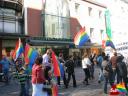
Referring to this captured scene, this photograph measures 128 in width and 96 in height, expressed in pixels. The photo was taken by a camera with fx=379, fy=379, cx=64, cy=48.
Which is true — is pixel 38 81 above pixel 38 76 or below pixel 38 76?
below

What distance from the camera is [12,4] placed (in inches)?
1321

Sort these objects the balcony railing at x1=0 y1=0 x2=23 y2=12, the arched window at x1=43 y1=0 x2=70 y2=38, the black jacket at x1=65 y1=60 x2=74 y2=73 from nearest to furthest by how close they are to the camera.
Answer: the black jacket at x1=65 y1=60 x2=74 y2=73
the balcony railing at x1=0 y1=0 x2=23 y2=12
the arched window at x1=43 y1=0 x2=70 y2=38

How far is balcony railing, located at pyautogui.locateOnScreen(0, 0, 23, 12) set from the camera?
106 ft

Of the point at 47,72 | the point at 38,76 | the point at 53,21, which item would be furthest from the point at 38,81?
the point at 53,21

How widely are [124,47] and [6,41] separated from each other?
17120 mm

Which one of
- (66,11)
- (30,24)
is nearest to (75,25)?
(66,11)

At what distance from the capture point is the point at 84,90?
17.3 metres

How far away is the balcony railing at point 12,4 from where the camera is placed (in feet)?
106

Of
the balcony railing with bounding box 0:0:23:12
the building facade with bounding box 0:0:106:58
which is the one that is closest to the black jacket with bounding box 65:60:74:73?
the building facade with bounding box 0:0:106:58

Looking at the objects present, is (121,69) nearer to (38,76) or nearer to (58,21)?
(38,76)

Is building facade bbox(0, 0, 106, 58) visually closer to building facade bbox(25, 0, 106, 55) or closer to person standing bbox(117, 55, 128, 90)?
building facade bbox(25, 0, 106, 55)

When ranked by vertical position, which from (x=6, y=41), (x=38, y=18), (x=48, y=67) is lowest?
(x=48, y=67)

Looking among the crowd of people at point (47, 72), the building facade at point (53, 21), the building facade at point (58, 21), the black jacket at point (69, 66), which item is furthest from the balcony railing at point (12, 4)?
the black jacket at point (69, 66)

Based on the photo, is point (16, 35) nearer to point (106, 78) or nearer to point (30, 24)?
point (30, 24)
